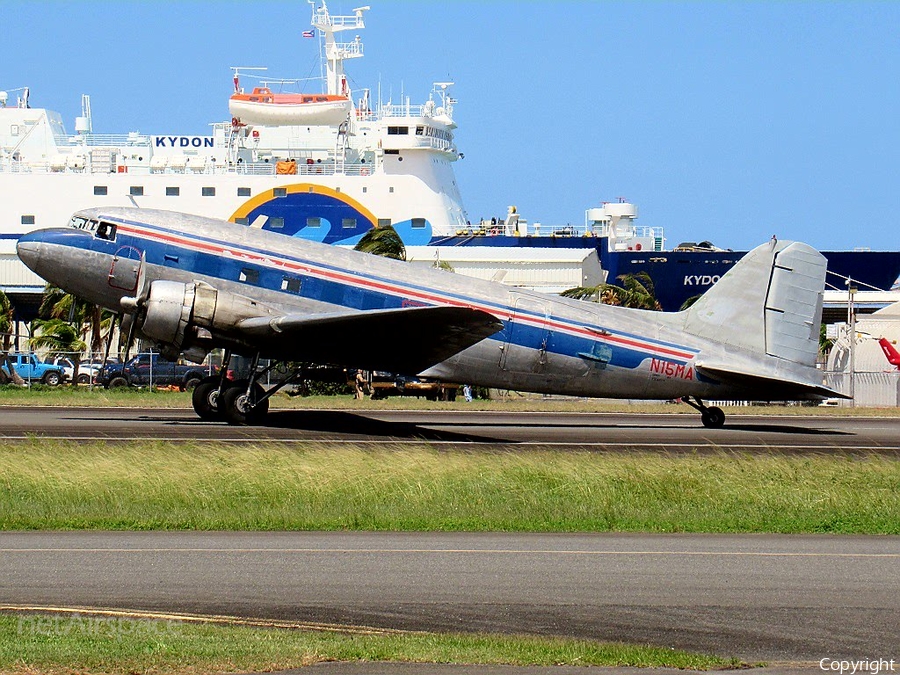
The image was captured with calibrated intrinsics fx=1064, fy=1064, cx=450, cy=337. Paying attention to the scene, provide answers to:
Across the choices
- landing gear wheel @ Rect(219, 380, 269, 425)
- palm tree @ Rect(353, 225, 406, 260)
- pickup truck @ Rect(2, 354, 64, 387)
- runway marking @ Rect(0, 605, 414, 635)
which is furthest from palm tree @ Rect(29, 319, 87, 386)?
runway marking @ Rect(0, 605, 414, 635)

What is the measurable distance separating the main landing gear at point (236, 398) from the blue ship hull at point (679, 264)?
188 feet

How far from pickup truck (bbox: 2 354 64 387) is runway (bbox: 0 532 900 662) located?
45727mm

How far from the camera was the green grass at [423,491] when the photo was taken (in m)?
14.6

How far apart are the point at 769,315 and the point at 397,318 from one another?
36.1ft

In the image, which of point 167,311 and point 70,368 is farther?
point 70,368

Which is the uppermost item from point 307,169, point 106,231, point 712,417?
point 307,169

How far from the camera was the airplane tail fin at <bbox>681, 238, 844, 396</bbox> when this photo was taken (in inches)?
1098

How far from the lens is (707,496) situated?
674 inches

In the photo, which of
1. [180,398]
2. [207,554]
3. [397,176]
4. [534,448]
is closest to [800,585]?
[207,554]

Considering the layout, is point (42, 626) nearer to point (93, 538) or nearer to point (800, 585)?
point (93, 538)

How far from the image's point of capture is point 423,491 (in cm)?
1688

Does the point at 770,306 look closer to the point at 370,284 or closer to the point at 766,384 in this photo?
the point at 766,384

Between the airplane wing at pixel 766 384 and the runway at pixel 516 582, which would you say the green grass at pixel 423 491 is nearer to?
the runway at pixel 516 582

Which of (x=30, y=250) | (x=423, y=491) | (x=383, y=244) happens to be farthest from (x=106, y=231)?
(x=383, y=244)
